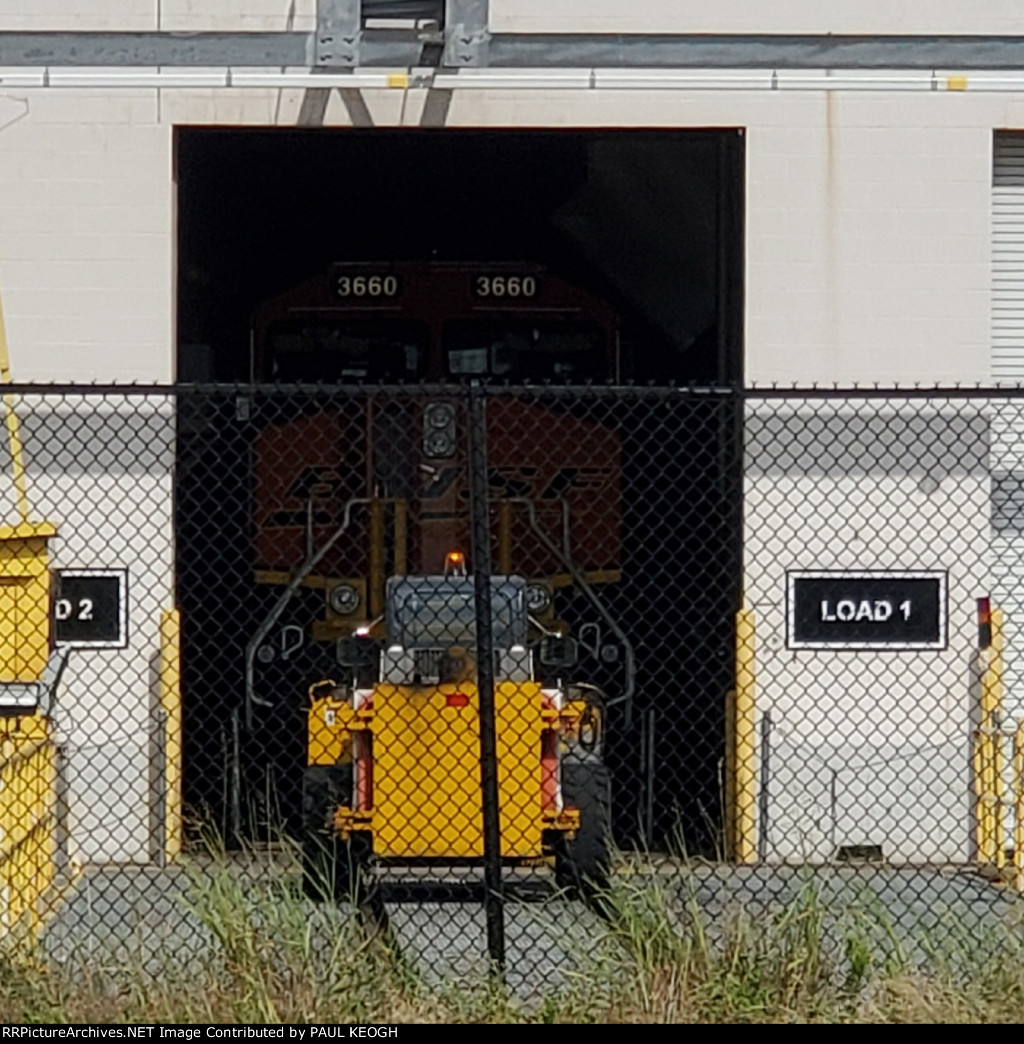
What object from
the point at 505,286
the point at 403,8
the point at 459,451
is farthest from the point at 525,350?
the point at 403,8

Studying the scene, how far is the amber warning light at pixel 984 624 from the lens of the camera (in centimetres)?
1234

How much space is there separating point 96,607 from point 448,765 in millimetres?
2911

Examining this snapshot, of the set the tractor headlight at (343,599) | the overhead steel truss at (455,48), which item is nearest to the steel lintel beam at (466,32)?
the overhead steel truss at (455,48)

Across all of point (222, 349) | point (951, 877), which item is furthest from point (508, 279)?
point (951, 877)

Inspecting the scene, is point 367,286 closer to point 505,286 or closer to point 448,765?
point 505,286

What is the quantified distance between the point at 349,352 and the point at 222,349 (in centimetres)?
138

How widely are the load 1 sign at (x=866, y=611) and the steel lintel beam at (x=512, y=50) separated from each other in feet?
9.36

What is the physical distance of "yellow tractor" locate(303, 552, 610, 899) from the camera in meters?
10.0

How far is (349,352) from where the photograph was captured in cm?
1443

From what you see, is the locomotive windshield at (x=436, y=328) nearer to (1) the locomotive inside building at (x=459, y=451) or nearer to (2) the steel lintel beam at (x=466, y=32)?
(1) the locomotive inside building at (x=459, y=451)

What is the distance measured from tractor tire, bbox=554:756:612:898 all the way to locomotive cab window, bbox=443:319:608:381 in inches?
173

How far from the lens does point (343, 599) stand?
532 inches

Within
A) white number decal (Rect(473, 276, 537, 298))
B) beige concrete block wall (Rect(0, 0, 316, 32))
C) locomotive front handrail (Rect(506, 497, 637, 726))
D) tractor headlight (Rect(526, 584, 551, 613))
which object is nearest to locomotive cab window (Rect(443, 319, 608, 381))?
white number decal (Rect(473, 276, 537, 298))

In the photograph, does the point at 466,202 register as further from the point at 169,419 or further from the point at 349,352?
the point at 169,419
